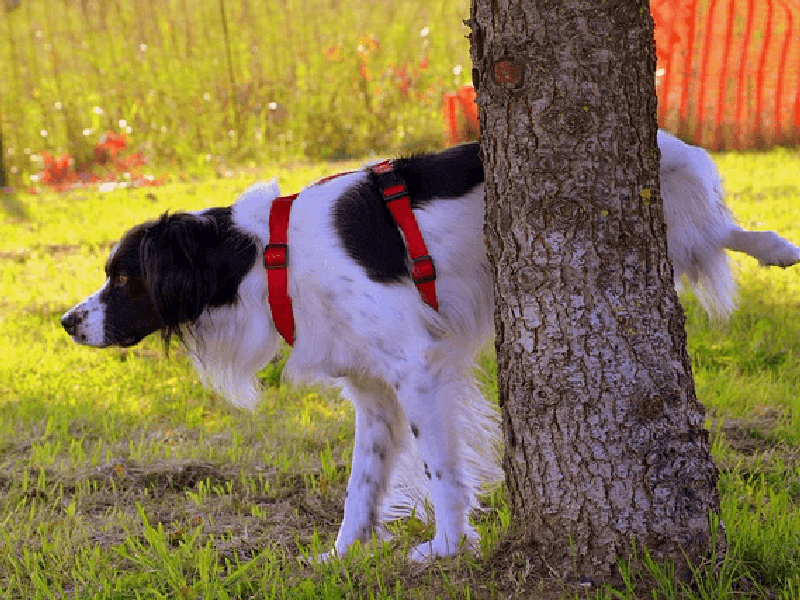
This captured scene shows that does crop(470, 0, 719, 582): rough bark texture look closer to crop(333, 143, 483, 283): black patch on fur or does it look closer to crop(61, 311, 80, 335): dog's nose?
crop(333, 143, 483, 283): black patch on fur

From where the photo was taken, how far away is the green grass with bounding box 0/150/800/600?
2598 millimetres

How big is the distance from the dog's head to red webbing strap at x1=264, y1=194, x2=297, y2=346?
0.40 feet

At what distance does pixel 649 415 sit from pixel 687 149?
1.16 meters

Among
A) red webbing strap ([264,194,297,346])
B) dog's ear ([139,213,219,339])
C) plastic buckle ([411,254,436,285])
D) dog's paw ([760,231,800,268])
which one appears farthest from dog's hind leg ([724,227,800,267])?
dog's ear ([139,213,219,339])

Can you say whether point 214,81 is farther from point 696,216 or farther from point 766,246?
point 766,246

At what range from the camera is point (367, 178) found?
3.10 metres

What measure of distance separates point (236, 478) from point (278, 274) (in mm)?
1069

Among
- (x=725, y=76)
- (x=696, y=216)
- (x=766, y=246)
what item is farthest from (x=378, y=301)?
(x=725, y=76)

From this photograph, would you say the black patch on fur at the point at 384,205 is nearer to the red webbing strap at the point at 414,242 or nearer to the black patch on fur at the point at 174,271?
the red webbing strap at the point at 414,242

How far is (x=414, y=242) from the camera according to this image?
2.94 m

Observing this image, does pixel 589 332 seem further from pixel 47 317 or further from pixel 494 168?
pixel 47 317

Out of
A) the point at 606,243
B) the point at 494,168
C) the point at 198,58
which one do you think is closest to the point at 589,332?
the point at 606,243

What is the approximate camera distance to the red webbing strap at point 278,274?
299 centimetres

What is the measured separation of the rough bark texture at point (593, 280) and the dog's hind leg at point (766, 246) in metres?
0.75
